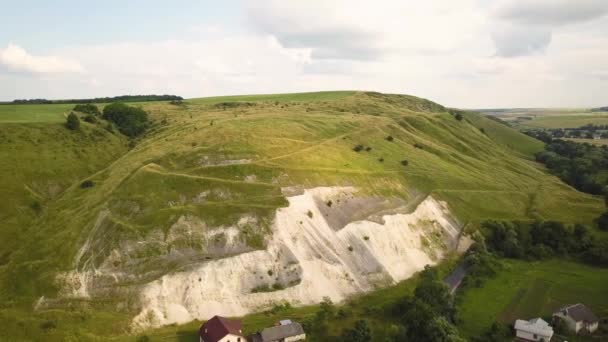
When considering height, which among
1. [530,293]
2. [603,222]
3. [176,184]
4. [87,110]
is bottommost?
[530,293]

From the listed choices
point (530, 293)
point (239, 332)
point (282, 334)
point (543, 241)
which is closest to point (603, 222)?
point (543, 241)

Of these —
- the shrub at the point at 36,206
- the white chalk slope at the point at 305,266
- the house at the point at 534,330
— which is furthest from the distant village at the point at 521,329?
the shrub at the point at 36,206

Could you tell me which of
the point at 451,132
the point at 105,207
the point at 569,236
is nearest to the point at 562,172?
the point at 451,132

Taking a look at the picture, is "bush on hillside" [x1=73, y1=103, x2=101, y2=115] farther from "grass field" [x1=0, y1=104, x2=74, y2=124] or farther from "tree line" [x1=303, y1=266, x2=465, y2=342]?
"tree line" [x1=303, y1=266, x2=465, y2=342]

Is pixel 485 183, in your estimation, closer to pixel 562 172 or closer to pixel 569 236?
pixel 569 236

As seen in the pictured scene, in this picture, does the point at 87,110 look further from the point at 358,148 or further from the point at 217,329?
the point at 217,329
